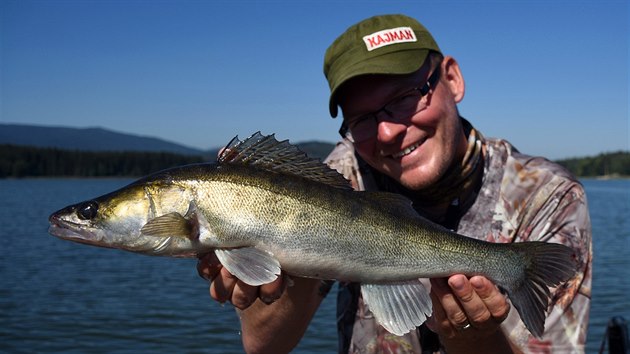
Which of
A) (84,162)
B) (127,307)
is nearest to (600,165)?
(84,162)

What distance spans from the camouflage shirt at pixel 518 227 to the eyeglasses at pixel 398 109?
2.19 feet

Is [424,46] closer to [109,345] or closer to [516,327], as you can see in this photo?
[516,327]

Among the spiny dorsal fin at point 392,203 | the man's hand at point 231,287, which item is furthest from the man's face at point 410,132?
the man's hand at point 231,287

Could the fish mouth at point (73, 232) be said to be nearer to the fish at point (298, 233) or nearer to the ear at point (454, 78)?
the fish at point (298, 233)

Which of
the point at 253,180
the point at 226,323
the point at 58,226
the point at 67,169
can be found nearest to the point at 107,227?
the point at 58,226

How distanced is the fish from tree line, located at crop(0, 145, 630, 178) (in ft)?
388

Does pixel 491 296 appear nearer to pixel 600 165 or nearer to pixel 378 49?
pixel 378 49

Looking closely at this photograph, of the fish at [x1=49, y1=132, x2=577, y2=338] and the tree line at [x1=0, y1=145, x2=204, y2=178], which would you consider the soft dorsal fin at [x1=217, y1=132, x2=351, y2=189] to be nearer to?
the fish at [x1=49, y1=132, x2=577, y2=338]

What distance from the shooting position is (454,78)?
16.0ft

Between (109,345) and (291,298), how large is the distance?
36.7 feet

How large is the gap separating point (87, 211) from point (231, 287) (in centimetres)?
97

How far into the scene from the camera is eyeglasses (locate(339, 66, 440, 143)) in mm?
4422

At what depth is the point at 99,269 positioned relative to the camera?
927 inches

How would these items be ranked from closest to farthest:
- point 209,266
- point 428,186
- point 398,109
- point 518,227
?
point 209,266 < point 398,109 < point 428,186 < point 518,227
